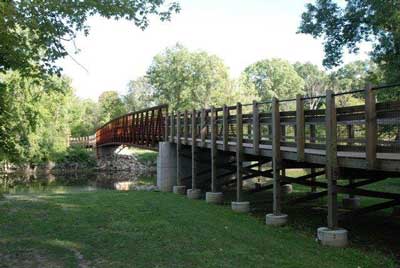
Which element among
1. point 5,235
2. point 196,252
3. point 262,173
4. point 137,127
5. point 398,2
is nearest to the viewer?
point 196,252

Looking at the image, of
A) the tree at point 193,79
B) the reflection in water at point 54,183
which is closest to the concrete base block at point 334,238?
the reflection in water at point 54,183

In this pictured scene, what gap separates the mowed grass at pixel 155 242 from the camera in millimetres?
7020

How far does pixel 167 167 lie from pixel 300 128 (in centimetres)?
1178

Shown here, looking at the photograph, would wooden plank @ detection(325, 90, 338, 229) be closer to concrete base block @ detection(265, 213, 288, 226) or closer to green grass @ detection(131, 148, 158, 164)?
concrete base block @ detection(265, 213, 288, 226)

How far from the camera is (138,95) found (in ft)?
275

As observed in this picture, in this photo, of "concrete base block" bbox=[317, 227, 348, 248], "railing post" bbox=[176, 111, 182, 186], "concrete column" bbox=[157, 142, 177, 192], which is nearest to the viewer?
"concrete base block" bbox=[317, 227, 348, 248]

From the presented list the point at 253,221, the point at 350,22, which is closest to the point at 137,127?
the point at 350,22

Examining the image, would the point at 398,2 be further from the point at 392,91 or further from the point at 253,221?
the point at 253,221

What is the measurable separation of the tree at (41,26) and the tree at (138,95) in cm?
6751

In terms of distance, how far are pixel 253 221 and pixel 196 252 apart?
3855 millimetres

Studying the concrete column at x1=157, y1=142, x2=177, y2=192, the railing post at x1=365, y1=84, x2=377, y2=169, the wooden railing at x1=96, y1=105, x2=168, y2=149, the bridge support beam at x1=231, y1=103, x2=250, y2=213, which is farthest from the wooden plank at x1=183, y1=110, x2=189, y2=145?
the railing post at x1=365, y1=84, x2=377, y2=169

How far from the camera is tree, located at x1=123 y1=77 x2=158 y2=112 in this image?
79312 millimetres

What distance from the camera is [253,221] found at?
1116 centimetres

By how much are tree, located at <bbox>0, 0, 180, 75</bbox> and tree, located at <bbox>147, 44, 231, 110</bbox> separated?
50.4 m
